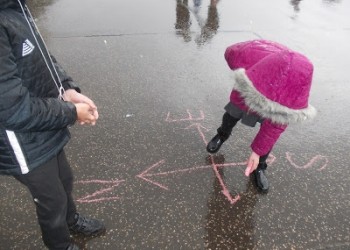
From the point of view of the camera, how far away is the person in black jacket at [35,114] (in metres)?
1.25

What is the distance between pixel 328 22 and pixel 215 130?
394 cm

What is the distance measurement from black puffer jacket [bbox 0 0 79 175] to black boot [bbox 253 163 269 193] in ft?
4.77

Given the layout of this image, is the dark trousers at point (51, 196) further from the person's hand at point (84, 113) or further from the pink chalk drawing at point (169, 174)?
the pink chalk drawing at point (169, 174)

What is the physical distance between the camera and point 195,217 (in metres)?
2.16

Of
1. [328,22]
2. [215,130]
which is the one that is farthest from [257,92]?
[328,22]

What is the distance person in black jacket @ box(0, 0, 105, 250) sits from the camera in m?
1.25

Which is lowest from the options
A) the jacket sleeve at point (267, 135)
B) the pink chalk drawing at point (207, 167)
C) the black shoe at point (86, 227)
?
the pink chalk drawing at point (207, 167)

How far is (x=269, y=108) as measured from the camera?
1.88m

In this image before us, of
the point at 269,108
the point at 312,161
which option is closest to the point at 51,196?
the point at 269,108

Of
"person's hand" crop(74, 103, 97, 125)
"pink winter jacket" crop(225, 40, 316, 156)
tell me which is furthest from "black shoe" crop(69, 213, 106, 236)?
"pink winter jacket" crop(225, 40, 316, 156)

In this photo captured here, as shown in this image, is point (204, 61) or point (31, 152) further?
point (204, 61)

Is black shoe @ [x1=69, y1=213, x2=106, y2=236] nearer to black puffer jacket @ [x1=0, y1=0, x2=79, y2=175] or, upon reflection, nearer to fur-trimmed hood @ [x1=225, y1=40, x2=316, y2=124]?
black puffer jacket @ [x1=0, y1=0, x2=79, y2=175]

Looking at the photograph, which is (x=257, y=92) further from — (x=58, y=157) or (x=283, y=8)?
(x=283, y=8)

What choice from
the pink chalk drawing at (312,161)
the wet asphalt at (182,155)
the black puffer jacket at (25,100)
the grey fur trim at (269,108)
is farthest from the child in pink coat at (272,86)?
the black puffer jacket at (25,100)
